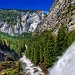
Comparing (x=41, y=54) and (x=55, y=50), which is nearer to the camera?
(x=55, y=50)

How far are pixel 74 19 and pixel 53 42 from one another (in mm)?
68896

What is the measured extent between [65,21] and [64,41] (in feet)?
259

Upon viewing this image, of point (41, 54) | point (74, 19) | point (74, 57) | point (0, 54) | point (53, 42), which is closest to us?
point (74, 57)

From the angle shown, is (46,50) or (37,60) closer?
(46,50)

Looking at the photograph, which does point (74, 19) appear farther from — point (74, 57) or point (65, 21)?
point (74, 57)

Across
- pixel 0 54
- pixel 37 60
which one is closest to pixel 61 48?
pixel 37 60

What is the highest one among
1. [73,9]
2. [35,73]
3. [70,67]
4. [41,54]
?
[73,9]

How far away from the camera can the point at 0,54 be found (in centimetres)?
19438

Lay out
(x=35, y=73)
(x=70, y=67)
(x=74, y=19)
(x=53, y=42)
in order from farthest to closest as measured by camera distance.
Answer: (x=74, y=19)
(x=53, y=42)
(x=35, y=73)
(x=70, y=67)

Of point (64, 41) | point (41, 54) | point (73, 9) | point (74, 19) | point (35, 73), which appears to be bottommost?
point (35, 73)

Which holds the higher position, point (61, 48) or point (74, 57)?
point (61, 48)

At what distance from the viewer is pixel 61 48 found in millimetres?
107438

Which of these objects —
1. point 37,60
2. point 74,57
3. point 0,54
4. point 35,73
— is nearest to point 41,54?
point 37,60

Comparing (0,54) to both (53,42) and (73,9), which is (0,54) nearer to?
(73,9)
